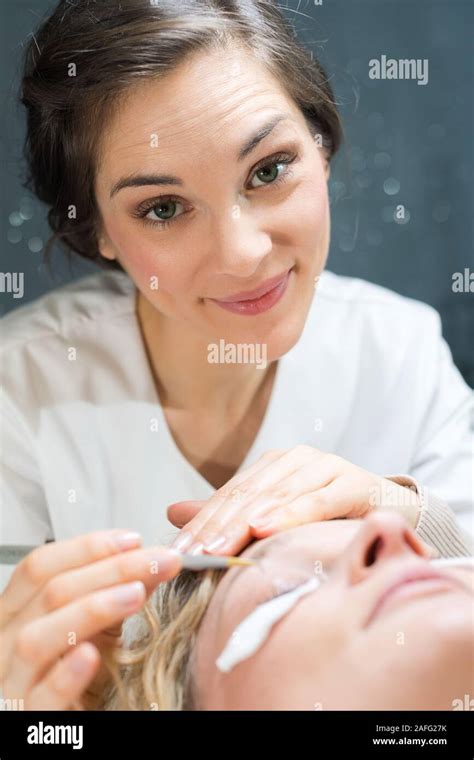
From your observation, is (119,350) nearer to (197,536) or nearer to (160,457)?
(160,457)

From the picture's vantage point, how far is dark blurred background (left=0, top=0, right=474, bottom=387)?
875mm

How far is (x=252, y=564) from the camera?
64 centimetres

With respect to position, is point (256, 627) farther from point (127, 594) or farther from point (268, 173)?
point (268, 173)

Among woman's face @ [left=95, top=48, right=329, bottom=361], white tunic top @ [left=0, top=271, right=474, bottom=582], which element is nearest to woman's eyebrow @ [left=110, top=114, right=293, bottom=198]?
woman's face @ [left=95, top=48, right=329, bottom=361]

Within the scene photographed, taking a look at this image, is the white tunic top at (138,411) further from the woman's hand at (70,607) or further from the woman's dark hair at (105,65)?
the woman's hand at (70,607)

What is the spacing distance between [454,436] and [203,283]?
1.08 feet

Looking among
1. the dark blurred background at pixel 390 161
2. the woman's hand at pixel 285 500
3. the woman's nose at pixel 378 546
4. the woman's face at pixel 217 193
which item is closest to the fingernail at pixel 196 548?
the woman's hand at pixel 285 500

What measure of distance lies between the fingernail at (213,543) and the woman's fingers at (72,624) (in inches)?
2.3

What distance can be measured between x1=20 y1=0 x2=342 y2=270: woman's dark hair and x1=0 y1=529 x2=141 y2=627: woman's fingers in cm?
31

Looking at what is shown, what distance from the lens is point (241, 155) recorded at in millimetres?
700

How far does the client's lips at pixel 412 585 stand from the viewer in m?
0.60

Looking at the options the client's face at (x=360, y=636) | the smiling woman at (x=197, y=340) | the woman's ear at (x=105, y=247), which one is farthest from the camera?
the woman's ear at (x=105, y=247)

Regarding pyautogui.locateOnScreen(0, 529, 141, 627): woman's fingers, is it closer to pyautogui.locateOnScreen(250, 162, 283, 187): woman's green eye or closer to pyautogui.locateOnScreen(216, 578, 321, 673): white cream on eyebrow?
pyautogui.locateOnScreen(216, 578, 321, 673): white cream on eyebrow

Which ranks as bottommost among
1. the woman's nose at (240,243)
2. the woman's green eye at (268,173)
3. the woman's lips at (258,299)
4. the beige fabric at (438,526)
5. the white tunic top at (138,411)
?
the beige fabric at (438,526)
